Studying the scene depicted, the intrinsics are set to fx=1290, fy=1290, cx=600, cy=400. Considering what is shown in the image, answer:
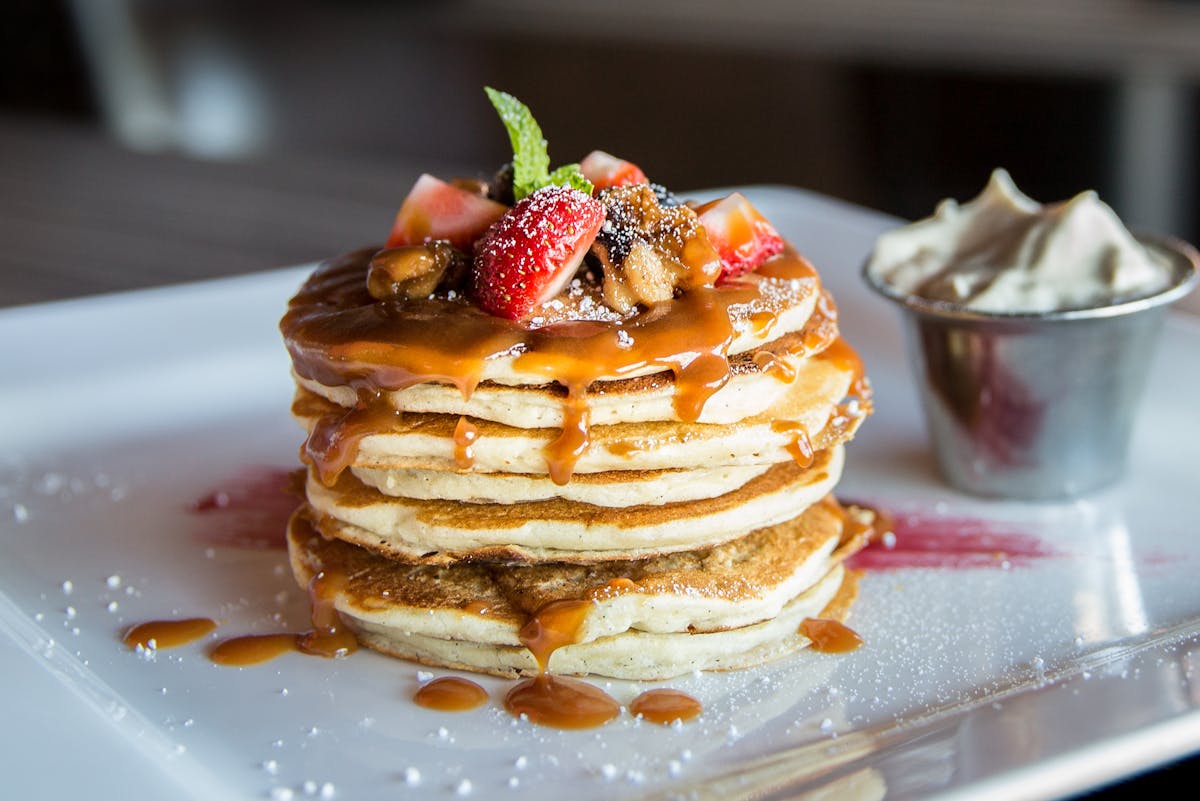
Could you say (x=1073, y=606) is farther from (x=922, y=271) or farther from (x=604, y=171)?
(x=604, y=171)

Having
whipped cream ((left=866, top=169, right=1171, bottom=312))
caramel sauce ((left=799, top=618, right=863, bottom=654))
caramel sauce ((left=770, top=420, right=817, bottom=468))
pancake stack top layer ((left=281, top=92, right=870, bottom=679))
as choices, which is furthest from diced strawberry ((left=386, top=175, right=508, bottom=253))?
whipped cream ((left=866, top=169, right=1171, bottom=312))

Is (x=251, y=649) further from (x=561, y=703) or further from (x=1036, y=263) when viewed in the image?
(x=1036, y=263)

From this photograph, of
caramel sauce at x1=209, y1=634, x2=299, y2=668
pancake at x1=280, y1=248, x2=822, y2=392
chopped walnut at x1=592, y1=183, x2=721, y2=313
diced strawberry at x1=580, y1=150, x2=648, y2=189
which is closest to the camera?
pancake at x1=280, y1=248, x2=822, y2=392

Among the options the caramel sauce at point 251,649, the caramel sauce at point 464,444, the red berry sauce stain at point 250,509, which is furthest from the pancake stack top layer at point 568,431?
the red berry sauce stain at point 250,509

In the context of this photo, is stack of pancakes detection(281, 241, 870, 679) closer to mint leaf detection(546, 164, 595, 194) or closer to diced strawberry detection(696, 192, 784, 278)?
diced strawberry detection(696, 192, 784, 278)

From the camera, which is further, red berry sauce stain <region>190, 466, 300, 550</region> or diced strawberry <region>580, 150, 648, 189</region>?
red berry sauce stain <region>190, 466, 300, 550</region>

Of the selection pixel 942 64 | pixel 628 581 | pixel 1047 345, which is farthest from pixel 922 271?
pixel 942 64
